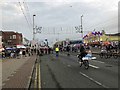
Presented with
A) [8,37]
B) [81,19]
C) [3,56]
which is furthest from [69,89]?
[8,37]

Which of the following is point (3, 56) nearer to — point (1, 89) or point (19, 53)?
point (19, 53)

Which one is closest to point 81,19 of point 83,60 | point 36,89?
point 83,60

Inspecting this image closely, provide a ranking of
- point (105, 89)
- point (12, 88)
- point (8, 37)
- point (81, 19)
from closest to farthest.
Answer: point (105, 89) → point (12, 88) → point (81, 19) → point (8, 37)

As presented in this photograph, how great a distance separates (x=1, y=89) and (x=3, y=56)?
40854 millimetres

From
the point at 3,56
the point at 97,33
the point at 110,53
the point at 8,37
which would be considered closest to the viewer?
the point at 110,53

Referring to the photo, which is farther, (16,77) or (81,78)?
(16,77)

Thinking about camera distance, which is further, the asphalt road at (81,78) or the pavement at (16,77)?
the pavement at (16,77)

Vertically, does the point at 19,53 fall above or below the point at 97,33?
below

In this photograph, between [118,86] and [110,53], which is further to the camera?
[110,53]

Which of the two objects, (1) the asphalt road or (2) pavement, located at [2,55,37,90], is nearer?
(1) the asphalt road

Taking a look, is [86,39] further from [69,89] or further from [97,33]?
[69,89]

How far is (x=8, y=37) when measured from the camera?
129 m

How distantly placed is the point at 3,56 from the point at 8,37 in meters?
78.4

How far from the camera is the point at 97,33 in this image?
82.2 meters
